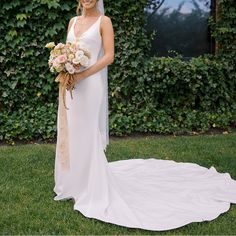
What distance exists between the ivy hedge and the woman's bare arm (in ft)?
10.6

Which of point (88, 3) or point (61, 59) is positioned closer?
point (61, 59)

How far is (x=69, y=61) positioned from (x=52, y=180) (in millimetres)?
1681

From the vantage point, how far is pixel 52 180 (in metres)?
5.47

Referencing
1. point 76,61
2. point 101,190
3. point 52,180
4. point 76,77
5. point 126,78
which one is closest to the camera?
point 76,61

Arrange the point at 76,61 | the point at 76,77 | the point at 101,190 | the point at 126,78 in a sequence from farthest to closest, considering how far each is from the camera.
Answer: the point at 126,78, the point at 101,190, the point at 76,77, the point at 76,61

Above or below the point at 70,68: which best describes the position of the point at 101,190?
below

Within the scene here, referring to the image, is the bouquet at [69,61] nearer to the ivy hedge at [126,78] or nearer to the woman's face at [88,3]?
the woman's face at [88,3]

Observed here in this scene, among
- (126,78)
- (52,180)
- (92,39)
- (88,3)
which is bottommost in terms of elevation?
(52,180)

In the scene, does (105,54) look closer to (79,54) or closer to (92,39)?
(92,39)

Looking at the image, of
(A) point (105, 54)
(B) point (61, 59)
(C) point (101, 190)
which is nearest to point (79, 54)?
(B) point (61, 59)

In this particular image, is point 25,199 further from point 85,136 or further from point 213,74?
point 213,74

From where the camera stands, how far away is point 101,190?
4660 millimetres

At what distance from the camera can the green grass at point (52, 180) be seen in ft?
13.5

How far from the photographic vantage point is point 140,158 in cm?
660
